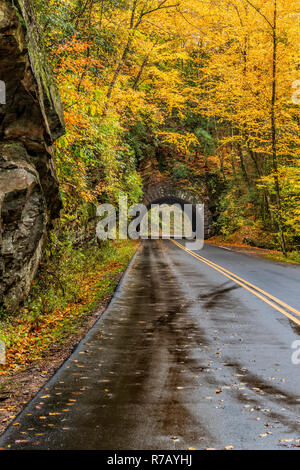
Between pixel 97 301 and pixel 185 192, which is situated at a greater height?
pixel 185 192

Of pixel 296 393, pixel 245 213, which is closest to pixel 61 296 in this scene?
pixel 296 393

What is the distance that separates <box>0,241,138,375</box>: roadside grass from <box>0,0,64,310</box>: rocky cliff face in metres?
0.50

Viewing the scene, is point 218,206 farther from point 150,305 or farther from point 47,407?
point 47,407

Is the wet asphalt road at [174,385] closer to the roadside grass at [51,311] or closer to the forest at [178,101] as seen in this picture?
the roadside grass at [51,311]

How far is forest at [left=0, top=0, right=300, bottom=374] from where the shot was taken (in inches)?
425

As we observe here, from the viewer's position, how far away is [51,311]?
9.48 metres

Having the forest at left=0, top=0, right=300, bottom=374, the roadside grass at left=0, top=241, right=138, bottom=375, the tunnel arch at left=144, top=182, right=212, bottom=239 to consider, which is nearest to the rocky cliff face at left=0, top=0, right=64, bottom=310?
the roadside grass at left=0, top=241, right=138, bottom=375

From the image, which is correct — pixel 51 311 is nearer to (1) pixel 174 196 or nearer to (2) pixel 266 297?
(2) pixel 266 297

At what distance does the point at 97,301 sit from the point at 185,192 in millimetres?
29773

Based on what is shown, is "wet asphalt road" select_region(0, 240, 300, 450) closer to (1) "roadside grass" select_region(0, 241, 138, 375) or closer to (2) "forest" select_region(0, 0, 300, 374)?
(1) "roadside grass" select_region(0, 241, 138, 375)

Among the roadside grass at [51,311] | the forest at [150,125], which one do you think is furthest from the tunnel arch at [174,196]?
Answer: the roadside grass at [51,311]

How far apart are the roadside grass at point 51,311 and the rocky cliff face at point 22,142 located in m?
0.50

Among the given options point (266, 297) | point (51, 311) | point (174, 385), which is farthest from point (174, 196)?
point (174, 385)
